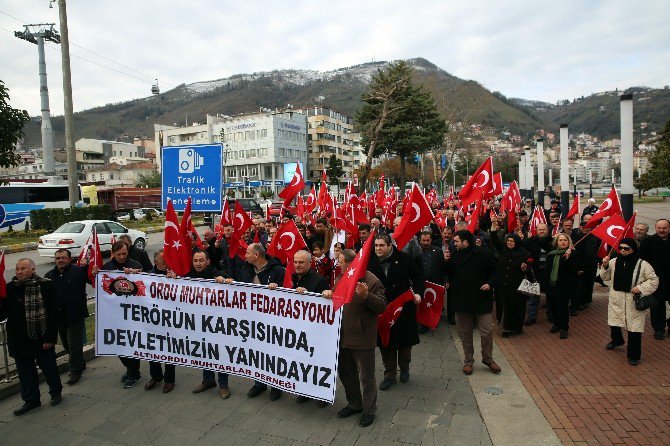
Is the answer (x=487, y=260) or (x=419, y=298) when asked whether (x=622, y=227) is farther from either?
(x=419, y=298)

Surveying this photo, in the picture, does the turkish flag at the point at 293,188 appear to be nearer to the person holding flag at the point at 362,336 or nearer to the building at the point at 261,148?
the person holding flag at the point at 362,336

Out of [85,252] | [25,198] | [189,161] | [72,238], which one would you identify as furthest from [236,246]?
[25,198]

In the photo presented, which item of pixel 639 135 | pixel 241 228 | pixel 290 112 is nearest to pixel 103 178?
pixel 290 112

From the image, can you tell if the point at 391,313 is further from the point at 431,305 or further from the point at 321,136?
the point at 321,136

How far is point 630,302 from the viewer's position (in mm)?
6066

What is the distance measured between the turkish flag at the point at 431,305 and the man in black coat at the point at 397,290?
0.61 m

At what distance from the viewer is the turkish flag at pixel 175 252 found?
5.59 m

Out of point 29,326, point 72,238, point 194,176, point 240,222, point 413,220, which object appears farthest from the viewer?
point 72,238

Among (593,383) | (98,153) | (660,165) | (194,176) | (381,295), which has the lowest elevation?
(593,383)

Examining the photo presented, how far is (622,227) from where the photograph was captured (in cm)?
653

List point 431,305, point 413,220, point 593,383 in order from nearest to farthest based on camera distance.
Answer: point 593,383 → point 431,305 → point 413,220

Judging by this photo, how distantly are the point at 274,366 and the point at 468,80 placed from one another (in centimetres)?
4000

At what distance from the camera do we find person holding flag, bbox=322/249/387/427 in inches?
180

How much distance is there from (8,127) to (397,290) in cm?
1295
